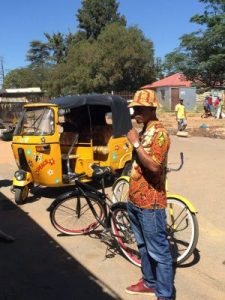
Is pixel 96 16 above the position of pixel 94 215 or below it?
above

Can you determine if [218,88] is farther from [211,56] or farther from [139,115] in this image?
[139,115]

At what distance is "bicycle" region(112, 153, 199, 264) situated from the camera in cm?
539

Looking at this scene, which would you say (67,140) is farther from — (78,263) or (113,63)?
(113,63)

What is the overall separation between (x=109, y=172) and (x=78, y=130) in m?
4.59

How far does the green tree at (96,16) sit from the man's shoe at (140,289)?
7186 cm

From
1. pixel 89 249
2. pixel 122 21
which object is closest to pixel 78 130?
pixel 89 249

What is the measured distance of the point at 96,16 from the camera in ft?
247

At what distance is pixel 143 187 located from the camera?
428 centimetres

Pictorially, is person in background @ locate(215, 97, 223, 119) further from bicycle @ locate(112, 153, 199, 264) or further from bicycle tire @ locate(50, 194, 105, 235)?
bicycle @ locate(112, 153, 199, 264)

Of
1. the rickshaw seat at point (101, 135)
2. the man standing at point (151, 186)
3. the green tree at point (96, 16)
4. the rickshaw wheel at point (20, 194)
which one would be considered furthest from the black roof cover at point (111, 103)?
the green tree at point (96, 16)

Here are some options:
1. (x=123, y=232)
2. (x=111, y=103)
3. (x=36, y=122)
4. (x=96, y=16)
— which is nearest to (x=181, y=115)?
(x=111, y=103)

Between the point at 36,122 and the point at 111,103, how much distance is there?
1969 mm

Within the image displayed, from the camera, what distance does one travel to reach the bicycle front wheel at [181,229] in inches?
212

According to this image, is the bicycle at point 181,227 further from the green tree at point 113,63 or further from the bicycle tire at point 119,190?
the green tree at point 113,63
